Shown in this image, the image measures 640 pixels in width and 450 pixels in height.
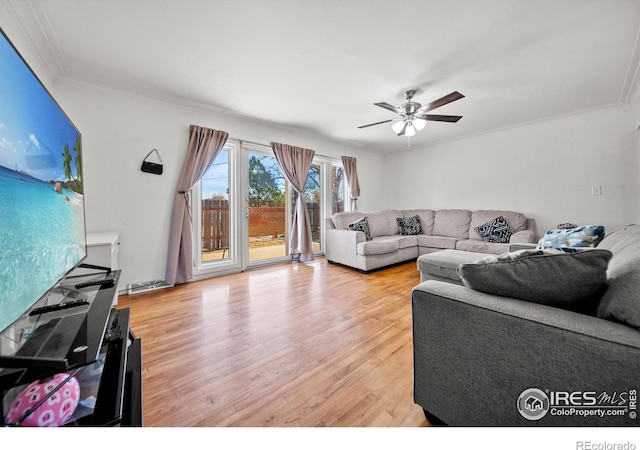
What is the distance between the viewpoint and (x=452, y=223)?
468 cm

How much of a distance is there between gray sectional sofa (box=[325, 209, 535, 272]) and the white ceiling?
1839mm

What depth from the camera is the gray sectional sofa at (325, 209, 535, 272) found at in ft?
12.2

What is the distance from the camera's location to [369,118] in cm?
377

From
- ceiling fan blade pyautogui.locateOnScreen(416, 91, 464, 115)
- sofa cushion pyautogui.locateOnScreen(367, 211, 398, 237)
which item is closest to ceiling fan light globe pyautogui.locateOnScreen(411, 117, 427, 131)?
ceiling fan blade pyautogui.locateOnScreen(416, 91, 464, 115)

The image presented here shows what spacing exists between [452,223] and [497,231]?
837 millimetres

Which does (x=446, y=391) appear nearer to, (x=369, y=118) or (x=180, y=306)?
(x=180, y=306)

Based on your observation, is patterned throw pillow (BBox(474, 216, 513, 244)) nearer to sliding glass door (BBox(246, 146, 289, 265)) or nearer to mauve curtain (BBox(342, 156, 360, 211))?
mauve curtain (BBox(342, 156, 360, 211))

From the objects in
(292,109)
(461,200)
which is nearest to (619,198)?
(461,200)

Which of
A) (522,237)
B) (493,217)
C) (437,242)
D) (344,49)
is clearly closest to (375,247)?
(437,242)

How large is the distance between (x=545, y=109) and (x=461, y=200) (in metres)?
1.89

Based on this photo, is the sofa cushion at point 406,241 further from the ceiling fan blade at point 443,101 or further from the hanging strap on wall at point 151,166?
the hanging strap on wall at point 151,166

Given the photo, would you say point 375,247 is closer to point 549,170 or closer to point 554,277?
point 554,277

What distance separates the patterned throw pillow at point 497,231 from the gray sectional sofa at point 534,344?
3310 mm
